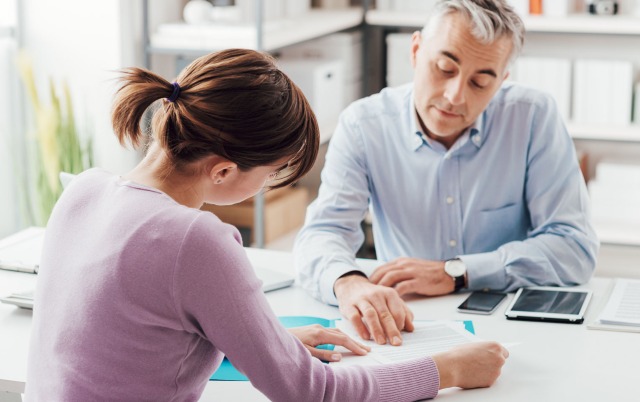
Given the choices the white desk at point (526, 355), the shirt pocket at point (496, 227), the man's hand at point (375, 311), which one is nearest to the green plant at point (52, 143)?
the white desk at point (526, 355)

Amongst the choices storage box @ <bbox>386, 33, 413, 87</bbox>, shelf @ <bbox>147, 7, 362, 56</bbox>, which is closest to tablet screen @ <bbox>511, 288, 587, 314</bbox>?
shelf @ <bbox>147, 7, 362, 56</bbox>

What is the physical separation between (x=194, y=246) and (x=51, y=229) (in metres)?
0.26

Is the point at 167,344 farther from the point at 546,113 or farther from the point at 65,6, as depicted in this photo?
the point at 65,6

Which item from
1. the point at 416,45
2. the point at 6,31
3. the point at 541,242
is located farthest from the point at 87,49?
the point at 541,242

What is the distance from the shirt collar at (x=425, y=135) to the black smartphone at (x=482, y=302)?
1.33 feet

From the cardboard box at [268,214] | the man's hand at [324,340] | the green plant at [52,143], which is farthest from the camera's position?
the cardboard box at [268,214]

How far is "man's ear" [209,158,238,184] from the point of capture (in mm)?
1310

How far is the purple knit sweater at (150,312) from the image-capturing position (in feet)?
4.00

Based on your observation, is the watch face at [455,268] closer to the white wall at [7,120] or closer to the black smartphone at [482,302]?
the black smartphone at [482,302]

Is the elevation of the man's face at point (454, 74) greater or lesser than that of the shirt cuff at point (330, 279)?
greater

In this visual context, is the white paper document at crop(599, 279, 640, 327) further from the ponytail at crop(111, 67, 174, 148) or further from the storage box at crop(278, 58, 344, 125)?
the storage box at crop(278, 58, 344, 125)

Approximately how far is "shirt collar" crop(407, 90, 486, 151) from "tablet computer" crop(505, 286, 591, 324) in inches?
15.8

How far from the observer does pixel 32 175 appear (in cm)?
333

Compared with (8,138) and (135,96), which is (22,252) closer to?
(135,96)
